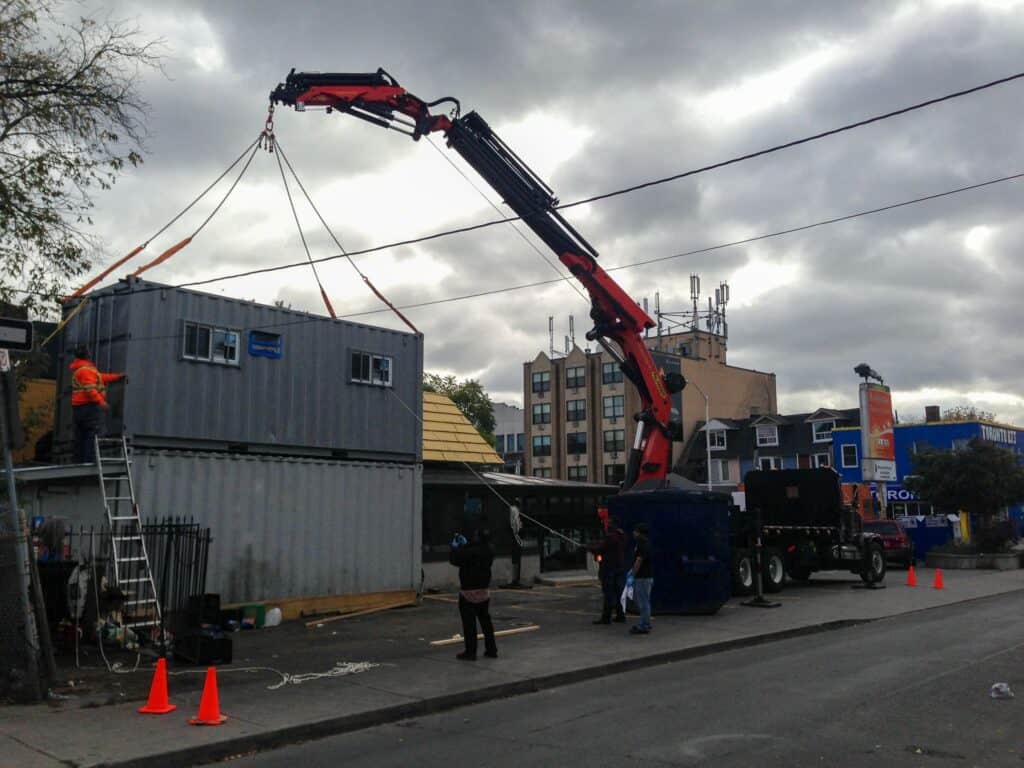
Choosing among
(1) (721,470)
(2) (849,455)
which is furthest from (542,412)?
(2) (849,455)

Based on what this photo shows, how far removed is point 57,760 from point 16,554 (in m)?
3.04

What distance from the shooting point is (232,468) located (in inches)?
627

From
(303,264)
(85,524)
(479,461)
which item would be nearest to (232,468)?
(85,524)

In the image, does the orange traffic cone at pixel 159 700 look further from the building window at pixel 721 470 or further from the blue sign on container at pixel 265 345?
the building window at pixel 721 470

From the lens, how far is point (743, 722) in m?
8.43

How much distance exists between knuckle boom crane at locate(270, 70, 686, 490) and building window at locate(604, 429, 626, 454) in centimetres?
5573

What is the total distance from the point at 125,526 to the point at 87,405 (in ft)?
6.43

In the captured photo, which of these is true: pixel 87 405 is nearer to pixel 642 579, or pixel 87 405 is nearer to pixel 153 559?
pixel 153 559

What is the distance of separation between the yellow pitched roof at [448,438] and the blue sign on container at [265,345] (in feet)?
19.1

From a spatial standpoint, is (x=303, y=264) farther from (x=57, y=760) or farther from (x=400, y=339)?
(x=57, y=760)

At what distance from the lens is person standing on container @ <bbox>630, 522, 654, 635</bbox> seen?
47.3 feet

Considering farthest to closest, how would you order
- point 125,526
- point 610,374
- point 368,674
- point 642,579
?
point 610,374, point 642,579, point 125,526, point 368,674

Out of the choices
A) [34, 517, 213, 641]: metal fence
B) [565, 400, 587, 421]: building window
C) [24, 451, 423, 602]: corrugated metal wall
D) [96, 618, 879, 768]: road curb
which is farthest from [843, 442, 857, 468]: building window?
[34, 517, 213, 641]: metal fence

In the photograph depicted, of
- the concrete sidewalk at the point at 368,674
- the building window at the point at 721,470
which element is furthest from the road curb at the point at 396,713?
the building window at the point at 721,470
